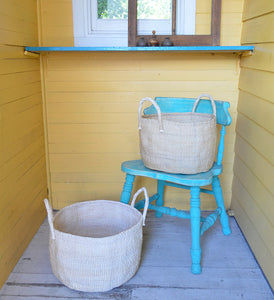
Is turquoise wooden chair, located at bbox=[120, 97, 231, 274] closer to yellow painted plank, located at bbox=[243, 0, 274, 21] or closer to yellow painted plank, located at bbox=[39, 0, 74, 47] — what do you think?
yellow painted plank, located at bbox=[243, 0, 274, 21]

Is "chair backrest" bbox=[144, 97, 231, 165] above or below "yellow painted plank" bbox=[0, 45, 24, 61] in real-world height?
below

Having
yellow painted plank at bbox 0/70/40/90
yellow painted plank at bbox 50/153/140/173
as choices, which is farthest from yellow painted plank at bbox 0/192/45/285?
yellow painted plank at bbox 0/70/40/90

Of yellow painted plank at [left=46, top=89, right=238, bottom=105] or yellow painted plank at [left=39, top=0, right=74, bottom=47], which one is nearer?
yellow painted plank at [left=39, top=0, right=74, bottom=47]

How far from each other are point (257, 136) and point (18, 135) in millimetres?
1304

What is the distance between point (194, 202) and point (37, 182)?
1.05m

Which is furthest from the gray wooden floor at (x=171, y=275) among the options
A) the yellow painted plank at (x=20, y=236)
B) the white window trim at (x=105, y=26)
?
the white window trim at (x=105, y=26)

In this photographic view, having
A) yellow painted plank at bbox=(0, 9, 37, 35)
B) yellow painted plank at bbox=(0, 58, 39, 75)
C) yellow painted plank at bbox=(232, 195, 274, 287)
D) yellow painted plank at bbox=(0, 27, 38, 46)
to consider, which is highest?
yellow painted plank at bbox=(0, 9, 37, 35)

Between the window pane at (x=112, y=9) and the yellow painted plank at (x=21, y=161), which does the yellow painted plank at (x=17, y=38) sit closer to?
the window pane at (x=112, y=9)

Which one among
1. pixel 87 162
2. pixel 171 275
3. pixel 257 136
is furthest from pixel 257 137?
pixel 87 162

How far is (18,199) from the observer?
6.54 ft

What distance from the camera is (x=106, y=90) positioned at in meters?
2.45

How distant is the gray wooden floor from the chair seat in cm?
47

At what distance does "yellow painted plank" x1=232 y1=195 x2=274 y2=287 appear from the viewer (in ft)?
5.84

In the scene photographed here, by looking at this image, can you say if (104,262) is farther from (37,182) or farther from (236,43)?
(236,43)
